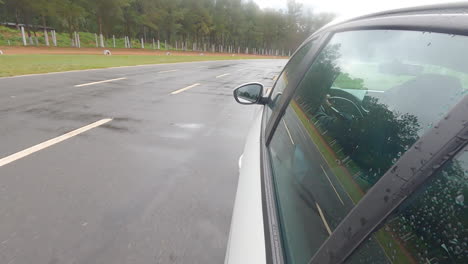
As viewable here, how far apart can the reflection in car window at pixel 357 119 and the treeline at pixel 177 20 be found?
22.7 m

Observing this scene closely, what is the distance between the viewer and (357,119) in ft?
2.92

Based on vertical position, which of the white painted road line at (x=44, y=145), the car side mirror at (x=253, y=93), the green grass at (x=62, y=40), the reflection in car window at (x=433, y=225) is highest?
the reflection in car window at (x=433, y=225)

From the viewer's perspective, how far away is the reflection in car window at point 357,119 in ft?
2.05

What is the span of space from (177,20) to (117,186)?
73517 mm

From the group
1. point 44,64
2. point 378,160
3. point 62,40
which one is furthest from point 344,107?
point 62,40

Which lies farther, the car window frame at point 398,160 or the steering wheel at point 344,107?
the steering wheel at point 344,107

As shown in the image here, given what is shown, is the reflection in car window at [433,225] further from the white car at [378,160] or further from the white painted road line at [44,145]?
the white painted road line at [44,145]

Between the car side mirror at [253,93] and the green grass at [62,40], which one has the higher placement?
the car side mirror at [253,93]

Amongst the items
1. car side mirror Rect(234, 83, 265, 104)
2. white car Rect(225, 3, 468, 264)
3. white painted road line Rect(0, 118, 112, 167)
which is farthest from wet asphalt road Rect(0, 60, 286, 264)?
white car Rect(225, 3, 468, 264)

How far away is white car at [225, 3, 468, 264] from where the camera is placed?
1.65 ft

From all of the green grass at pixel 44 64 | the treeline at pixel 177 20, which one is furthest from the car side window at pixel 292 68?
the treeline at pixel 177 20

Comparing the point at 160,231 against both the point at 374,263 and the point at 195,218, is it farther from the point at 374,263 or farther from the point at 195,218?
the point at 374,263

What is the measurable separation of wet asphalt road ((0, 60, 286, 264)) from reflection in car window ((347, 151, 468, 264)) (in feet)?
5.80

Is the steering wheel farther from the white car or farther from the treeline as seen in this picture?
the treeline
